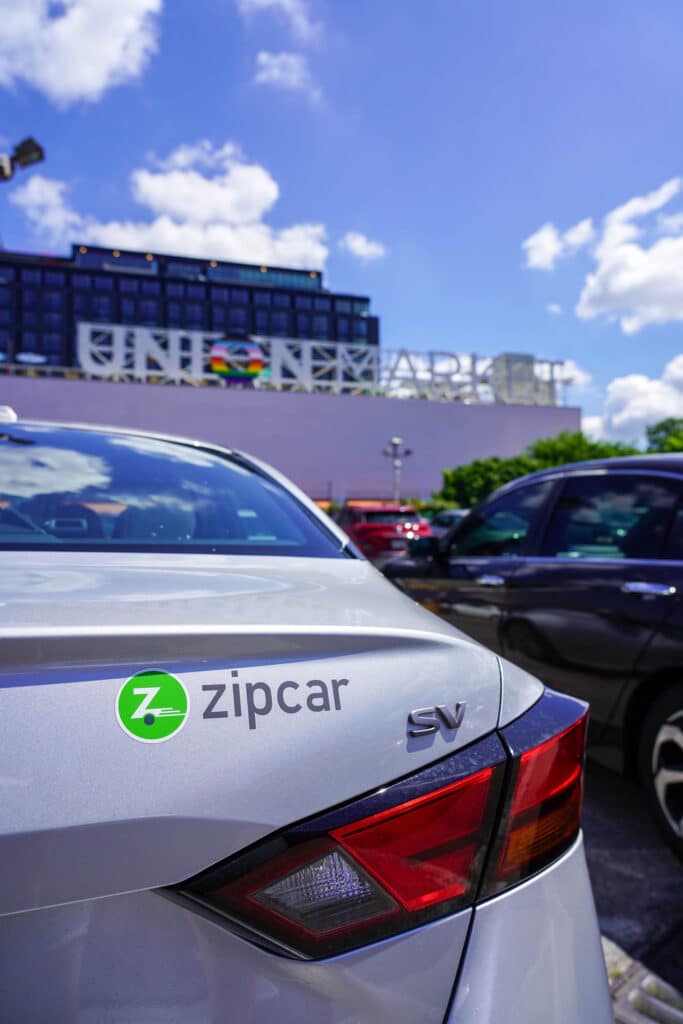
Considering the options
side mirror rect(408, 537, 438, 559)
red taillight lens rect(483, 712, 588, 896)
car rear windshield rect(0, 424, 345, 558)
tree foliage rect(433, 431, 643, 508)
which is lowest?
red taillight lens rect(483, 712, 588, 896)

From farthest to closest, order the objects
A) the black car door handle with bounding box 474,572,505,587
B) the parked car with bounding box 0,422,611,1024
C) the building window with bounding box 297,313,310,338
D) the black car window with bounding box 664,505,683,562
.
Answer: the building window with bounding box 297,313,310,338
the black car door handle with bounding box 474,572,505,587
the black car window with bounding box 664,505,683,562
the parked car with bounding box 0,422,611,1024

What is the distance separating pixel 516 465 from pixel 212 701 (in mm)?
38625

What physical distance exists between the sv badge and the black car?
1943mm

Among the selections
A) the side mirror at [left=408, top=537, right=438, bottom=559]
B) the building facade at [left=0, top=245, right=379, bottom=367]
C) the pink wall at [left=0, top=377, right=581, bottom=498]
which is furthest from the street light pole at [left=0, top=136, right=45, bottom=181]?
the building facade at [left=0, top=245, right=379, bottom=367]

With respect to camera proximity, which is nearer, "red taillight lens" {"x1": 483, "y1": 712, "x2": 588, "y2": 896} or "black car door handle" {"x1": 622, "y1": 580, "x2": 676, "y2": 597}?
"red taillight lens" {"x1": 483, "y1": 712, "x2": 588, "y2": 896}

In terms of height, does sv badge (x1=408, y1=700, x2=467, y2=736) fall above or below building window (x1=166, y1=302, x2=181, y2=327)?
below

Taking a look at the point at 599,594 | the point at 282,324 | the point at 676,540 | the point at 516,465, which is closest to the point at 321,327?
the point at 282,324

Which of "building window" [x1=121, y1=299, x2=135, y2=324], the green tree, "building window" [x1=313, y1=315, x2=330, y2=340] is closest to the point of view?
the green tree

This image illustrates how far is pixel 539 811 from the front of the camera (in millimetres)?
999

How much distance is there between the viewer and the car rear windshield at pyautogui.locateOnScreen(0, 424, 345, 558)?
1.75m

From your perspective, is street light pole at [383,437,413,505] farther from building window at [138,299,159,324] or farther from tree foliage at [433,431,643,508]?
building window at [138,299,159,324]

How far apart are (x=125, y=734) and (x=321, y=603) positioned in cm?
41

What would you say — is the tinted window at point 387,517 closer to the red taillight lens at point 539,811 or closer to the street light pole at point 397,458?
the red taillight lens at point 539,811

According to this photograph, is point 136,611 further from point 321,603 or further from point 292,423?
point 292,423
